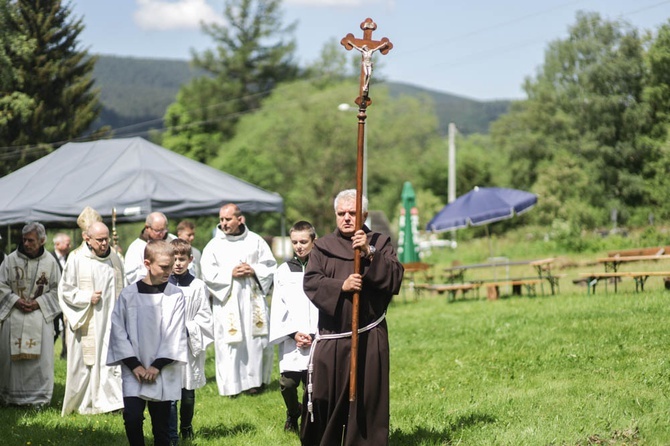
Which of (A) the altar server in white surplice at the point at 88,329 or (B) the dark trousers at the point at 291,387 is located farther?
(A) the altar server in white surplice at the point at 88,329

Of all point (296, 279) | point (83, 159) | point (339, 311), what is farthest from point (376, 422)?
point (83, 159)

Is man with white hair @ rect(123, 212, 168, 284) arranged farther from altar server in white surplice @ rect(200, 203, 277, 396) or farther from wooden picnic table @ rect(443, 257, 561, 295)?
wooden picnic table @ rect(443, 257, 561, 295)

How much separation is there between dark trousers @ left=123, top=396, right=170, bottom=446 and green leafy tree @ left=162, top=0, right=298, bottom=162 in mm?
66568

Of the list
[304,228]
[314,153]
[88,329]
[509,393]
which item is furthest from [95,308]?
[314,153]

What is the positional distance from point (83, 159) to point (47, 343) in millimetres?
5815

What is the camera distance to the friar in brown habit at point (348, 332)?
6508 millimetres

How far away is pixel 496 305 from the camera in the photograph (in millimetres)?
17562

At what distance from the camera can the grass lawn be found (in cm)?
770

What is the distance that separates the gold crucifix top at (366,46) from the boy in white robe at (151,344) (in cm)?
177

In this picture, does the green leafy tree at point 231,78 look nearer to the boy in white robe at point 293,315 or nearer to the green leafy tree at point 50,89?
the green leafy tree at point 50,89

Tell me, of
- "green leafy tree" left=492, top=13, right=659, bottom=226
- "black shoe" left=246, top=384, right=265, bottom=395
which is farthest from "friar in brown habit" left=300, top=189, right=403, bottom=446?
"green leafy tree" left=492, top=13, right=659, bottom=226

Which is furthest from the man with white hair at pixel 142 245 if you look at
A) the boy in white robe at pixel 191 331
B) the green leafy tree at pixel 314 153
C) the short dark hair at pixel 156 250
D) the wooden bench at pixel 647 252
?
the green leafy tree at pixel 314 153

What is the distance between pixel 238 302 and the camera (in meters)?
11.0

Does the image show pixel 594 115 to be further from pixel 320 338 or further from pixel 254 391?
pixel 320 338
